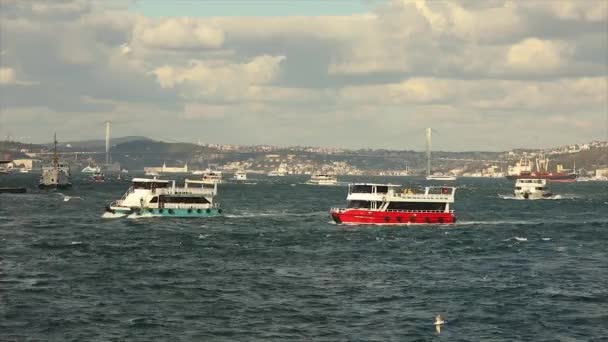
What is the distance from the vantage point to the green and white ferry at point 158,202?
138875 millimetres

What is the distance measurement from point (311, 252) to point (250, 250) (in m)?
6.57

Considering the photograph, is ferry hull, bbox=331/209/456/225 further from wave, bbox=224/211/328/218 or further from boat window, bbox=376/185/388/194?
wave, bbox=224/211/328/218

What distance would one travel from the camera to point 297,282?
76188 mm

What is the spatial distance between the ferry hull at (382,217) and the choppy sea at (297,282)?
302 centimetres

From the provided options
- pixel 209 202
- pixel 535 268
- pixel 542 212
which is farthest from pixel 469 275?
pixel 542 212

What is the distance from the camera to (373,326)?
58.5m

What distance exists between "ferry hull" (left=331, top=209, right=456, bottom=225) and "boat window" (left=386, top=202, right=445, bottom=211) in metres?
1.04

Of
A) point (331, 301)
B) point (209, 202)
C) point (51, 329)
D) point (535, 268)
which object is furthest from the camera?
point (209, 202)

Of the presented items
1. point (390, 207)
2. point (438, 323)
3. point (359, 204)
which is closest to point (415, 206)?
point (390, 207)

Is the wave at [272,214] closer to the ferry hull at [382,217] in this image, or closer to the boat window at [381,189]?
the ferry hull at [382,217]

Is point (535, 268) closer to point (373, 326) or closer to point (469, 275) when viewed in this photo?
point (469, 275)

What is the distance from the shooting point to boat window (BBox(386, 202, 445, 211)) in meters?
132

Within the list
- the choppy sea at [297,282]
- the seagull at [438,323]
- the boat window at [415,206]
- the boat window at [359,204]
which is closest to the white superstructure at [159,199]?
→ the choppy sea at [297,282]

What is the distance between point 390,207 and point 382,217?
2.11 meters
